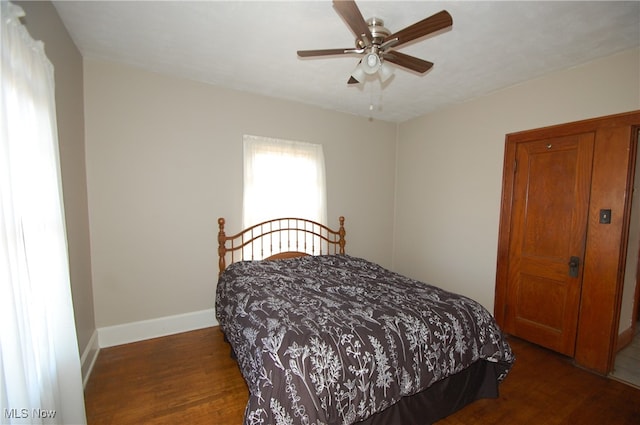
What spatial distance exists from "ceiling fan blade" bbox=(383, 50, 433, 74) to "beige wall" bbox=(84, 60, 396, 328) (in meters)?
1.81

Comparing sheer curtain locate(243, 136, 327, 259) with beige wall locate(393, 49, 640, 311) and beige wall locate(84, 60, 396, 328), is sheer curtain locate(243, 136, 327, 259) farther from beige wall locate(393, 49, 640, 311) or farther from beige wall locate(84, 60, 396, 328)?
beige wall locate(393, 49, 640, 311)

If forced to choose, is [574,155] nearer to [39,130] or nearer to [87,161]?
[39,130]

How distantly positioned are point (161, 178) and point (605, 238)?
4.01 m

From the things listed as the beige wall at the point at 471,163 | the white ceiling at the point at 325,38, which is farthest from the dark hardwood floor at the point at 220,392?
the white ceiling at the point at 325,38

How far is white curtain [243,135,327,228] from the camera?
3117mm

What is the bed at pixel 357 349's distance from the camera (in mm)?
1306

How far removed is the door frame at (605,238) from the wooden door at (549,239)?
0.18 ft

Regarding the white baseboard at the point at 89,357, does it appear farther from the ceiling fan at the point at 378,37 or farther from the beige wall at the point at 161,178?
the ceiling fan at the point at 378,37

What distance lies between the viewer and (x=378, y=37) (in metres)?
1.58

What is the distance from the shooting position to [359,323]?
160 centimetres

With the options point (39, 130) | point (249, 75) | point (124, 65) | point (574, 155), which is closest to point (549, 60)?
point (574, 155)

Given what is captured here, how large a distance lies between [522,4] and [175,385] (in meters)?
3.48

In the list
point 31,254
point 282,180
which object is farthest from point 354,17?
point 282,180

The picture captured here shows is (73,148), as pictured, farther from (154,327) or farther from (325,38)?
(325,38)
